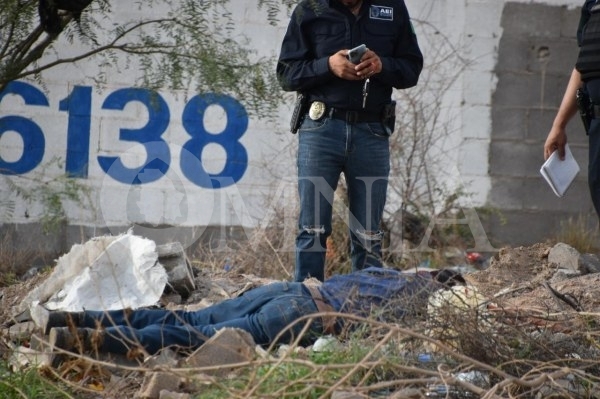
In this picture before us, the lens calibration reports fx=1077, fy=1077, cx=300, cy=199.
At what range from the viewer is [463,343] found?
3.77 m

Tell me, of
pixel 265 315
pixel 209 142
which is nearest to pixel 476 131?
pixel 209 142

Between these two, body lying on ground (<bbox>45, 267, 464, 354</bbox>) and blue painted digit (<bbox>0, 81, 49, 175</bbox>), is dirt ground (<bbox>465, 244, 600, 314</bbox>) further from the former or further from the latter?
blue painted digit (<bbox>0, 81, 49, 175</bbox>)

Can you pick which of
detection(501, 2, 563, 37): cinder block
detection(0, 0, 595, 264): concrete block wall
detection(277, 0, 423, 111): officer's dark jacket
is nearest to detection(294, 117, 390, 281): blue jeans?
detection(277, 0, 423, 111): officer's dark jacket

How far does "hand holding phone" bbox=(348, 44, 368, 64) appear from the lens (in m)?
5.31

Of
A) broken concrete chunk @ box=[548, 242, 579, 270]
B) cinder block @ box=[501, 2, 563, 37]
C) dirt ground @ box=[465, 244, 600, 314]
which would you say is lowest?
dirt ground @ box=[465, 244, 600, 314]

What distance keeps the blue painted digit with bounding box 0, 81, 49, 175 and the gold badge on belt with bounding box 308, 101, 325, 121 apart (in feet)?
10.7

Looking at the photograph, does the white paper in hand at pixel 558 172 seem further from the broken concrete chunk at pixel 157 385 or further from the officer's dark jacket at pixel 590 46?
the broken concrete chunk at pixel 157 385

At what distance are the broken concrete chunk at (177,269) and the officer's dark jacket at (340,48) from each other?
3.54 ft

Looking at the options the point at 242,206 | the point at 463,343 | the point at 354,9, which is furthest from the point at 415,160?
the point at 463,343

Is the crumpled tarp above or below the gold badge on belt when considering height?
below

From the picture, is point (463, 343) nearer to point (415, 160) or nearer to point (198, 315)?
point (198, 315)

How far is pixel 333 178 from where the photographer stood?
5555 mm

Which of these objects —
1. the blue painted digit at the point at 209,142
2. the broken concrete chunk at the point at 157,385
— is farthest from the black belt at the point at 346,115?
the blue painted digit at the point at 209,142

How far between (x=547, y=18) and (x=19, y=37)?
5.33 m
